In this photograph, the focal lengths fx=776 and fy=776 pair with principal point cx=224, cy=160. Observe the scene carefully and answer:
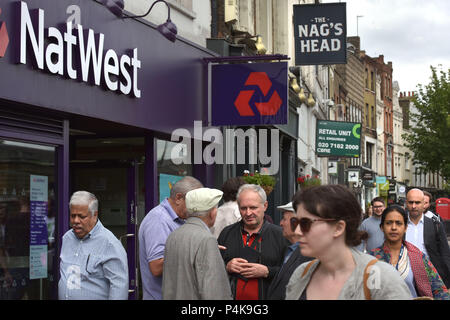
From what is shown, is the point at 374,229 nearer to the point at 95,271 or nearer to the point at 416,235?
the point at 416,235

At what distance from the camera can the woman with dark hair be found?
18.7 ft

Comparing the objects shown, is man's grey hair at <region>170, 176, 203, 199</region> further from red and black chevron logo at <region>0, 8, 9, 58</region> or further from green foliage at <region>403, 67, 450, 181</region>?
green foliage at <region>403, 67, 450, 181</region>

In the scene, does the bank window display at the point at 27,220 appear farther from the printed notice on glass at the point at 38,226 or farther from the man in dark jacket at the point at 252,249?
the man in dark jacket at the point at 252,249

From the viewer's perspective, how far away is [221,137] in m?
13.1

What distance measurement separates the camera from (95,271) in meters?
5.49

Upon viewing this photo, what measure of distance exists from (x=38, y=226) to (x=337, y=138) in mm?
18199

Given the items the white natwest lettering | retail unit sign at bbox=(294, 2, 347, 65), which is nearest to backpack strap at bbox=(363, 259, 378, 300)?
the white natwest lettering

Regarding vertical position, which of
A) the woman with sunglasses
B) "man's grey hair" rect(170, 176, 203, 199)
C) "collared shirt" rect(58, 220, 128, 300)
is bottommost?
"collared shirt" rect(58, 220, 128, 300)

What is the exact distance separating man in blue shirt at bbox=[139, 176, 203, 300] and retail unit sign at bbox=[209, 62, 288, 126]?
596cm

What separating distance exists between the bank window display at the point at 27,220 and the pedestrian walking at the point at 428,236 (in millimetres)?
3878

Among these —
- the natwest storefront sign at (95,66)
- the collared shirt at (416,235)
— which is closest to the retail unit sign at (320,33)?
the natwest storefront sign at (95,66)

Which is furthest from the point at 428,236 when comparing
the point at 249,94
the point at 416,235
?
the point at 249,94

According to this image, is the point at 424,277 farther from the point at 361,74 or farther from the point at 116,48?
the point at 361,74

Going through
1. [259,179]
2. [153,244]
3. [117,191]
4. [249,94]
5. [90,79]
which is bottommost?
[153,244]
